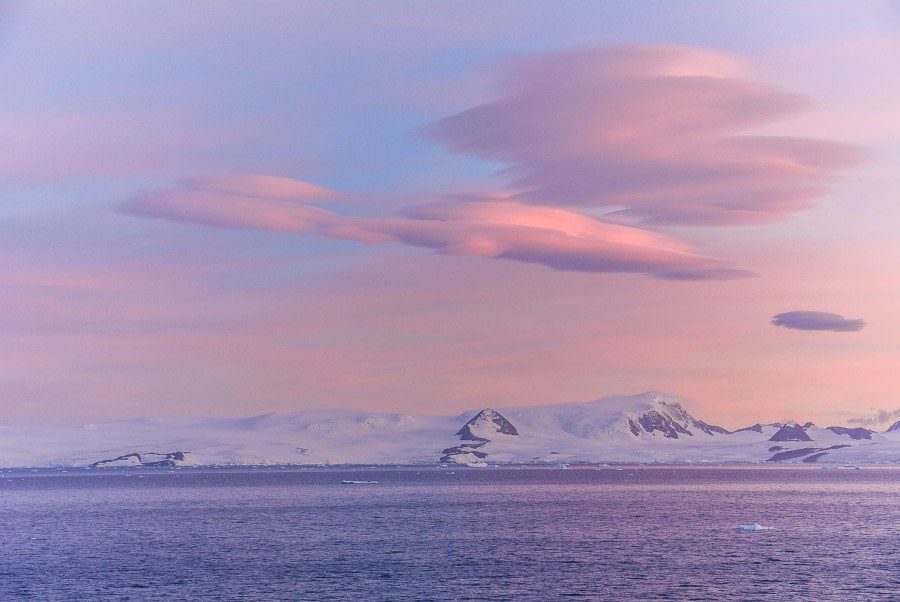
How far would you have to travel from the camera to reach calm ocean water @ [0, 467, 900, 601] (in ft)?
205

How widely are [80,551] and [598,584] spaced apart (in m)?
45.4

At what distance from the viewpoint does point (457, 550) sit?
Result: 270 ft

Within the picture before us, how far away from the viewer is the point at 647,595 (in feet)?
195

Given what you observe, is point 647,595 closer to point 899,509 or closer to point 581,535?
point 581,535

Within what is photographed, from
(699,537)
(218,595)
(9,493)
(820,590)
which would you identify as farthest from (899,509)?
Result: (9,493)

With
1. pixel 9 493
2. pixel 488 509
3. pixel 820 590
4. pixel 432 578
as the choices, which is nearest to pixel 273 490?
pixel 9 493

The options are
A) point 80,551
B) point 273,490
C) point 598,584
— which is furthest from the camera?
point 273,490

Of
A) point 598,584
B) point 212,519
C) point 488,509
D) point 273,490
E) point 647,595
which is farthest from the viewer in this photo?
point 273,490

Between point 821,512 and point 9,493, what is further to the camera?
point 9,493

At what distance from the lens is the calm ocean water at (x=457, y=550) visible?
6244 cm

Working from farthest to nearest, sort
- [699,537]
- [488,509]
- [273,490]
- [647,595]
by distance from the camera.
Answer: [273,490] < [488,509] < [699,537] < [647,595]

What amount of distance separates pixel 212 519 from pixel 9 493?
98619 millimetres

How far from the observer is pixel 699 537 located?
9125 centimetres

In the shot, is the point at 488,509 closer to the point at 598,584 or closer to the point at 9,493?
the point at 598,584
